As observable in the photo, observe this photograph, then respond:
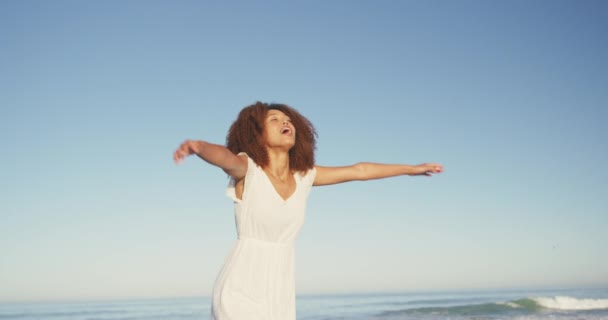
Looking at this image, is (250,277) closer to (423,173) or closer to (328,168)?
(328,168)

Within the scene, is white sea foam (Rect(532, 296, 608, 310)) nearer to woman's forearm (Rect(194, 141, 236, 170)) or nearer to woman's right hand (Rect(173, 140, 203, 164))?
woman's forearm (Rect(194, 141, 236, 170))

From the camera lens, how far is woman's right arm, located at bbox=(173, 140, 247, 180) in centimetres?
299

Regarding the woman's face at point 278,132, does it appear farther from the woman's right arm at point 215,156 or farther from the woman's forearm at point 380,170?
the woman's forearm at point 380,170

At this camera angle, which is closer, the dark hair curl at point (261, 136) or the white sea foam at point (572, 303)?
the dark hair curl at point (261, 136)

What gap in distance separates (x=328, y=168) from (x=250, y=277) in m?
1.15

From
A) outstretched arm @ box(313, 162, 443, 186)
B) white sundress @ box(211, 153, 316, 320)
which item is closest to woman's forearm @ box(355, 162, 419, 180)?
outstretched arm @ box(313, 162, 443, 186)

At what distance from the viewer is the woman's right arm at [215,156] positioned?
299cm

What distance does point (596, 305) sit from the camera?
22.2 meters

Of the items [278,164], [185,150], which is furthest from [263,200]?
[185,150]

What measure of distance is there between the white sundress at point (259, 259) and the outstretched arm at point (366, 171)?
0.56 meters

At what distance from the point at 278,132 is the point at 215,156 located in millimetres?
792

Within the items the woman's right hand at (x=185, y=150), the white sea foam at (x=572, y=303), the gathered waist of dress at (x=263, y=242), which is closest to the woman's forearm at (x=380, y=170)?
the gathered waist of dress at (x=263, y=242)

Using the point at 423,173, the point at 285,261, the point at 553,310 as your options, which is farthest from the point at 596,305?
the point at 285,261

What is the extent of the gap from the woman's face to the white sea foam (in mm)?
19901
